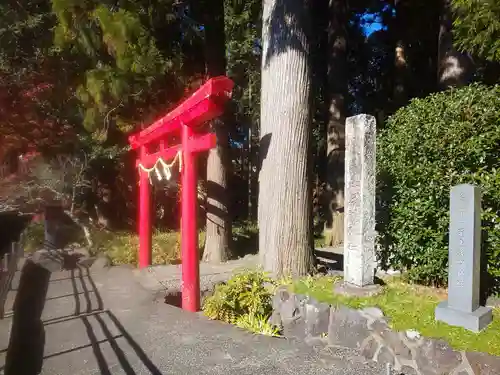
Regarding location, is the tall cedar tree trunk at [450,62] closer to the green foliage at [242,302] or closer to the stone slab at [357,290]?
the stone slab at [357,290]

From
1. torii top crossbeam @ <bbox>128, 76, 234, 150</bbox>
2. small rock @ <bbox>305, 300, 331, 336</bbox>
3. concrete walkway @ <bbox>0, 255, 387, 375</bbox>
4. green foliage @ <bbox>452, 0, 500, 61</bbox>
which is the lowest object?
concrete walkway @ <bbox>0, 255, 387, 375</bbox>

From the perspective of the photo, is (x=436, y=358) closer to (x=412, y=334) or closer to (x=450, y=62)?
(x=412, y=334)

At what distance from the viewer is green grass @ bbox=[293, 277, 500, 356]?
139 inches

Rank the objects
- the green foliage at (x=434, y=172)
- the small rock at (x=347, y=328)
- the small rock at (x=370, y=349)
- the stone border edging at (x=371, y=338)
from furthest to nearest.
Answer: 1. the green foliage at (x=434, y=172)
2. the small rock at (x=347, y=328)
3. the small rock at (x=370, y=349)
4. the stone border edging at (x=371, y=338)

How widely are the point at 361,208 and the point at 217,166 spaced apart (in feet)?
17.6

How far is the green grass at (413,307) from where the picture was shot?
352 centimetres

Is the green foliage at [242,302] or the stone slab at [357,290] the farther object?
the green foliage at [242,302]

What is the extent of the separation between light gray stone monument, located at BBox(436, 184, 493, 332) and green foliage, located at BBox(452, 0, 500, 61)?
5.71 feet

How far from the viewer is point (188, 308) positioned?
573 centimetres

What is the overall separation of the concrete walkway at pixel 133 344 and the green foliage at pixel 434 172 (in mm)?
1687

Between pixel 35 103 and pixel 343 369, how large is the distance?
11.2 meters

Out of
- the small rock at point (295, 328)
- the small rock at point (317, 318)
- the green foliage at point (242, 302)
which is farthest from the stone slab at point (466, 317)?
the green foliage at point (242, 302)

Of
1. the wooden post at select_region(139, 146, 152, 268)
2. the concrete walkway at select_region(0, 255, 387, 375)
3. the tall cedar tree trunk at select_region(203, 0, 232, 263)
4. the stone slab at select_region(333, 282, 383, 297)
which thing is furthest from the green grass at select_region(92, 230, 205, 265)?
the stone slab at select_region(333, 282, 383, 297)

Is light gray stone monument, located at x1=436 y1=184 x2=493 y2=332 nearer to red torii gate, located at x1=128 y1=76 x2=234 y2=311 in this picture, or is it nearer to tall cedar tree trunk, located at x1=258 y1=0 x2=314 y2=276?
tall cedar tree trunk, located at x1=258 y1=0 x2=314 y2=276
